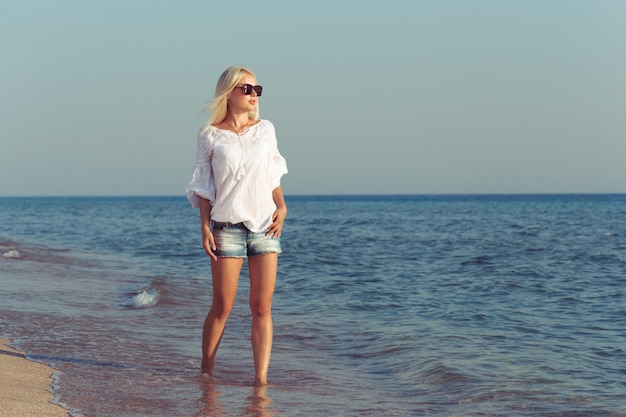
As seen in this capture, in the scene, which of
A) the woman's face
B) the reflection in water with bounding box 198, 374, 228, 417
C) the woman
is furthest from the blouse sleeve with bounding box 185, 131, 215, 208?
the reflection in water with bounding box 198, 374, 228, 417

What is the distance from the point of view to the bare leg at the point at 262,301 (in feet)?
15.5

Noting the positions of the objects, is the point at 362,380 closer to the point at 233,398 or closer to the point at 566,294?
the point at 233,398

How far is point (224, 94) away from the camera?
4.67 meters

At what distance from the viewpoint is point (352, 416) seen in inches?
179

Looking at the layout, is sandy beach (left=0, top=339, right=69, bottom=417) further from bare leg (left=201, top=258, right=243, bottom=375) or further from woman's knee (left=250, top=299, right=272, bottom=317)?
woman's knee (left=250, top=299, right=272, bottom=317)

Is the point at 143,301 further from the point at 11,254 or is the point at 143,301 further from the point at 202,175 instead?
the point at 11,254

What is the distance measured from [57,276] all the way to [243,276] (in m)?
3.18

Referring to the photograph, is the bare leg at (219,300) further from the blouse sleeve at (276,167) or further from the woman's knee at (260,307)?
the blouse sleeve at (276,167)

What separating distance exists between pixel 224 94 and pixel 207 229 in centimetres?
85

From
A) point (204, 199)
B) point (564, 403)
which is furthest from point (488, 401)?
point (204, 199)

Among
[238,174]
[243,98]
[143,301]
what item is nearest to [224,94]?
[243,98]

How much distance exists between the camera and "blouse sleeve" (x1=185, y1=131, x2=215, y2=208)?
15.2 ft

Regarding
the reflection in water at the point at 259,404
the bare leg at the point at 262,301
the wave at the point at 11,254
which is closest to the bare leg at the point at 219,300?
the bare leg at the point at 262,301

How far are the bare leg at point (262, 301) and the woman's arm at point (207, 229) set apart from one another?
0.27 meters
